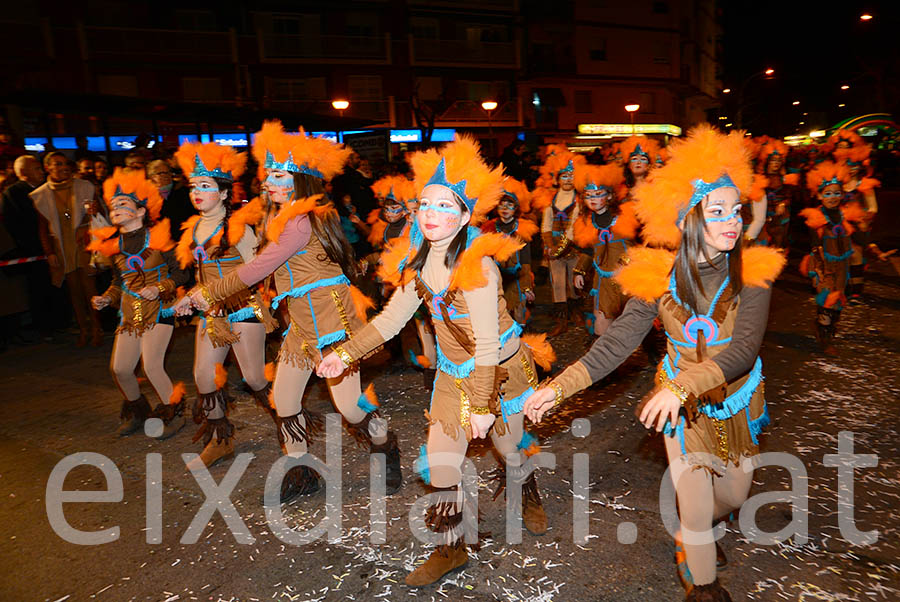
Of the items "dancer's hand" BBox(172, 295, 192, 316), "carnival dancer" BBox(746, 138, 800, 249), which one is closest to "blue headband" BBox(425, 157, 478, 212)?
"dancer's hand" BBox(172, 295, 192, 316)

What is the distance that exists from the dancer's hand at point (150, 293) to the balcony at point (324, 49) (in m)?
27.6

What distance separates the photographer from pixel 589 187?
6203 millimetres

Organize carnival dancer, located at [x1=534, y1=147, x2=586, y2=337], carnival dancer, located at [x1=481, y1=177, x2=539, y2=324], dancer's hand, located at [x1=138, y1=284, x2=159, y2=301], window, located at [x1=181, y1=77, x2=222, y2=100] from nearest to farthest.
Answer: dancer's hand, located at [x1=138, y1=284, x2=159, y2=301], carnival dancer, located at [x1=481, y1=177, x2=539, y2=324], carnival dancer, located at [x1=534, y1=147, x2=586, y2=337], window, located at [x1=181, y1=77, x2=222, y2=100]

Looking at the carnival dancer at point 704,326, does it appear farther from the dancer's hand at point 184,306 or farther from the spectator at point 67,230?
the spectator at point 67,230

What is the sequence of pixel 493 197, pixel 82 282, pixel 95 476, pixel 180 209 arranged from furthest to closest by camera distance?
pixel 82 282 < pixel 180 209 < pixel 95 476 < pixel 493 197

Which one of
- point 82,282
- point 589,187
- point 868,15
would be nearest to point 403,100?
point 868,15

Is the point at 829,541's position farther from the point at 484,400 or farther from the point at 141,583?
the point at 141,583

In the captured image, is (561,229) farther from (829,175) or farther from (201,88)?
(201,88)

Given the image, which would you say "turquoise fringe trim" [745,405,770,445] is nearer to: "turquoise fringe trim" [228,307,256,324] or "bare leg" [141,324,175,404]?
"turquoise fringe trim" [228,307,256,324]

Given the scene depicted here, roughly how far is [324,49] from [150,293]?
1128 inches

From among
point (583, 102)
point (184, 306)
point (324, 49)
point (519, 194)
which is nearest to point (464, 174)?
point (184, 306)

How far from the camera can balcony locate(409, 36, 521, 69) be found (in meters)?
32.1

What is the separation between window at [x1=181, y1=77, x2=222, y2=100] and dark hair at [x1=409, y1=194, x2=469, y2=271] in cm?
2860

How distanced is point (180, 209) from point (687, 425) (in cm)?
735
